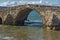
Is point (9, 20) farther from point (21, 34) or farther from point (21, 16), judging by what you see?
point (21, 34)

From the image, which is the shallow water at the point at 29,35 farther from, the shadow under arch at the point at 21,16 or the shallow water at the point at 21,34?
the shadow under arch at the point at 21,16

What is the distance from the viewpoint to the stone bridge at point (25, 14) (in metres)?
45.2

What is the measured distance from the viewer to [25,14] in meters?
57.0

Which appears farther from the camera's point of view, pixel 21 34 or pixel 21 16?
pixel 21 16

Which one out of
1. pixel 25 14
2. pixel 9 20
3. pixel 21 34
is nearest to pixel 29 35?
pixel 21 34

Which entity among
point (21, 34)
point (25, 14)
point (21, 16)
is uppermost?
point (21, 34)

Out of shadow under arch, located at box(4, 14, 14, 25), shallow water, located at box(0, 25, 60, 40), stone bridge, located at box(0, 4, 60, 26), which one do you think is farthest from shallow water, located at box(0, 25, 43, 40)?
shadow under arch, located at box(4, 14, 14, 25)

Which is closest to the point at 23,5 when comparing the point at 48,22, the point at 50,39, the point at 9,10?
the point at 9,10

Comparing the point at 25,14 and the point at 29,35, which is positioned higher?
the point at 29,35

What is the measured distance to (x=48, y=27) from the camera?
145 feet

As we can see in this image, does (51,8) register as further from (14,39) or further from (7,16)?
(14,39)

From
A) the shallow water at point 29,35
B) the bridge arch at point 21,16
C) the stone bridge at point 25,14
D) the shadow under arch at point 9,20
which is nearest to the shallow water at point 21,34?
the shallow water at point 29,35

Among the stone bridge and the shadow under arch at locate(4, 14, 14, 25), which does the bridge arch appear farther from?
the shadow under arch at locate(4, 14, 14, 25)

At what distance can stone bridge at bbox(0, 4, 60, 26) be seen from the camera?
148ft
